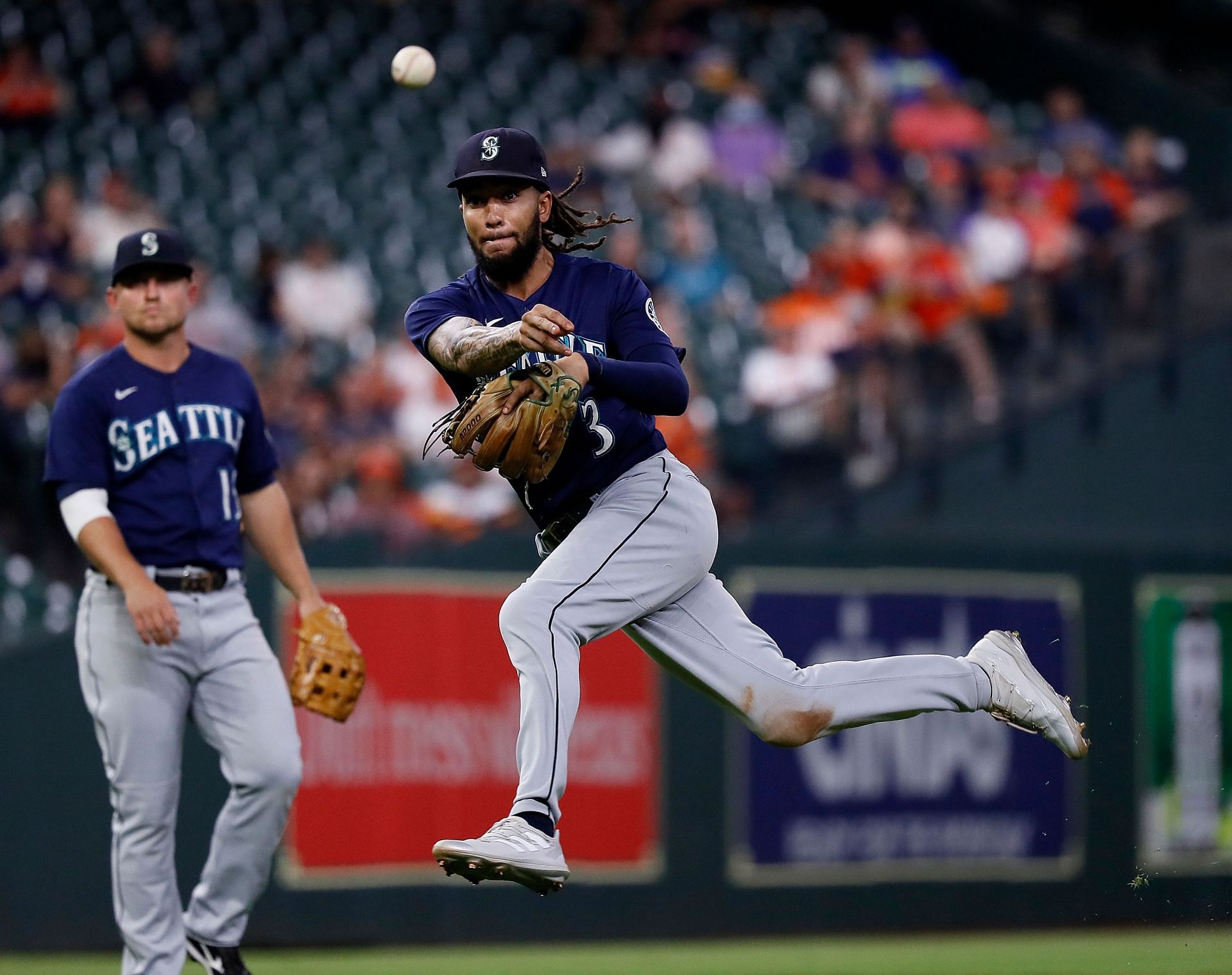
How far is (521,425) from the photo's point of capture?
4.45 meters

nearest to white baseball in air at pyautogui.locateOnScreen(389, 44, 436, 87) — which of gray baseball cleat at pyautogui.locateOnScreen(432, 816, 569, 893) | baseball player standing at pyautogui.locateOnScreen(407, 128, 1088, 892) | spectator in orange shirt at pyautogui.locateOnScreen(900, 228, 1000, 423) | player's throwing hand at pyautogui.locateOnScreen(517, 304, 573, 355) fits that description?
baseball player standing at pyautogui.locateOnScreen(407, 128, 1088, 892)

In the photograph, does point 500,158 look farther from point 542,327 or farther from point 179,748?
point 179,748

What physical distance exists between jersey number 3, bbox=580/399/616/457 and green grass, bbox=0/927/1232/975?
10.0 feet

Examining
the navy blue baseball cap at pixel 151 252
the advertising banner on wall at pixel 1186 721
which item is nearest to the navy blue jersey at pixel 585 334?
the navy blue baseball cap at pixel 151 252

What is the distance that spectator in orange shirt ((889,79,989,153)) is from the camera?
1386 cm

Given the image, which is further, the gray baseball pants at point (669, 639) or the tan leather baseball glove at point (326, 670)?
the tan leather baseball glove at point (326, 670)

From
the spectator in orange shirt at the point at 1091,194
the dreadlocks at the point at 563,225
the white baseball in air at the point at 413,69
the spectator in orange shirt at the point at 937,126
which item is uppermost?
the spectator in orange shirt at the point at 937,126

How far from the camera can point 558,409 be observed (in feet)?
14.6

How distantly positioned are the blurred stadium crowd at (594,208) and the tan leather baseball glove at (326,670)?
244 cm

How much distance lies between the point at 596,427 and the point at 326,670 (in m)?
1.38

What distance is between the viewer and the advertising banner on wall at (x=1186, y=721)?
9078 millimetres

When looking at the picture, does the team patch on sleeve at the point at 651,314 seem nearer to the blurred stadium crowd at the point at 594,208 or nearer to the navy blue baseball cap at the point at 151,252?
the navy blue baseball cap at the point at 151,252

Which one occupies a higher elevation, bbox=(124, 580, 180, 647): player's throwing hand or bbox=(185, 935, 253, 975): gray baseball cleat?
bbox=(124, 580, 180, 647): player's throwing hand

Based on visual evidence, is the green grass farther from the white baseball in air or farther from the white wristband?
the white baseball in air
